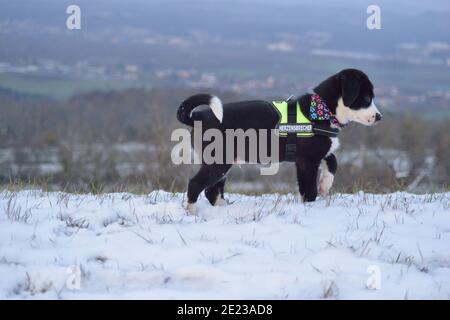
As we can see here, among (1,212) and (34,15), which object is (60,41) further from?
(1,212)

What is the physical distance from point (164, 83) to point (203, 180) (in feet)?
140

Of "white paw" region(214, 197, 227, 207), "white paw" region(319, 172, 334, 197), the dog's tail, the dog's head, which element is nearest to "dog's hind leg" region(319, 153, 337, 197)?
"white paw" region(319, 172, 334, 197)

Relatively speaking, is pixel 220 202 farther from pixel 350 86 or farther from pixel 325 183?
pixel 350 86

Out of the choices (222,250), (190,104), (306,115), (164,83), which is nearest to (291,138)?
(306,115)

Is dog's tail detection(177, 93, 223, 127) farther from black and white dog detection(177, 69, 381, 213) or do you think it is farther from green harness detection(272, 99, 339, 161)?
green harness detection(272, 99, 339, 161)

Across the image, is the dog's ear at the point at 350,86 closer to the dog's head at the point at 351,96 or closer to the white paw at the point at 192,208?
the dog's head at the point at 351,96

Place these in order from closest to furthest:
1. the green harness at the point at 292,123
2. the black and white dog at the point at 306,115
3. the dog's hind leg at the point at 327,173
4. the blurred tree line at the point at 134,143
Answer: the black and white dog at the point at 306,115 → the green harness at the point at 292,123 → the dog's hind leg at the point at 327,173 → the blurred tree line at the point at 134,143

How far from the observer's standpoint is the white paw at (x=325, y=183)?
21.8 feet

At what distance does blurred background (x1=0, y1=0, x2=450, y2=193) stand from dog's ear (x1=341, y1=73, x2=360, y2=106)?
2.10 meters

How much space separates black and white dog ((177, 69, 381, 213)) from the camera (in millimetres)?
5910

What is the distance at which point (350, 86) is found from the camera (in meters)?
6.22

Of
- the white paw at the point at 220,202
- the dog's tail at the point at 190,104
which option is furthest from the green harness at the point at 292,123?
the white paw at the point at 220,202

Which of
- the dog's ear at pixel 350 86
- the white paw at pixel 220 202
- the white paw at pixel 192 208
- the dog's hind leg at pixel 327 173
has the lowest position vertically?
the white paw at pixel 220 202
